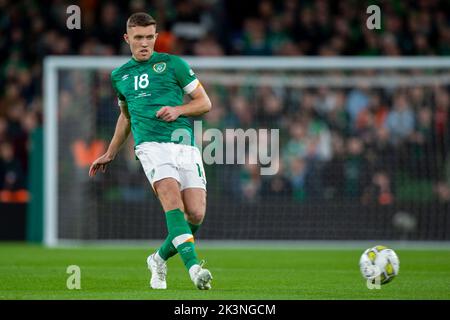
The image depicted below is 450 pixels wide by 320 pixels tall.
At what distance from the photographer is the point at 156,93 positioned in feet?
30.5

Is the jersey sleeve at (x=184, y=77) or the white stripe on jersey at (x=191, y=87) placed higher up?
the jersey sleeve at (x=184, y=77)

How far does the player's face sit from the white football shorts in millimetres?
794

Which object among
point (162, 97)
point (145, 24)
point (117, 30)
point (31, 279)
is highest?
point (117, 30)

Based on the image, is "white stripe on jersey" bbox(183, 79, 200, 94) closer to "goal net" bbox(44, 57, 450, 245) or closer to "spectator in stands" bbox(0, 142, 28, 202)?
"goal net" bbox(44, 57, 450, 245)

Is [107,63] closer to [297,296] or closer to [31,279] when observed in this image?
[31,279]

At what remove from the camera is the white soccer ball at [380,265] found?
364 inches

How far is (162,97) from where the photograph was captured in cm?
930

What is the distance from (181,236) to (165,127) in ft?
3.23

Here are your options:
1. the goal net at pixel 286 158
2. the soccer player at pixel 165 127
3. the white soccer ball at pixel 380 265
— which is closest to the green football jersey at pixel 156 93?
the soccer player at pixel 165 127

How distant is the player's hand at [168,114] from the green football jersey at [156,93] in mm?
194

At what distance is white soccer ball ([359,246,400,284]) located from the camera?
9258 mm

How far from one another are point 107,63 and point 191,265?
9.40 meters

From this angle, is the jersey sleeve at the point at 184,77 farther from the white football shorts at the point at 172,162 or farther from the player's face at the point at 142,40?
the white football shorts at the point at 172,162

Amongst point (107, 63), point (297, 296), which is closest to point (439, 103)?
point (107, 63)
